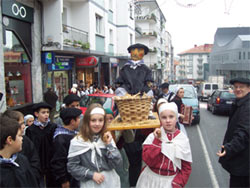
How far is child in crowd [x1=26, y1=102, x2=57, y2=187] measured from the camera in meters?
3.64

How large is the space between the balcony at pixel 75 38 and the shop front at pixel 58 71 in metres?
1.02

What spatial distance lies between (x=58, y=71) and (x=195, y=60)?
10521 centimetres

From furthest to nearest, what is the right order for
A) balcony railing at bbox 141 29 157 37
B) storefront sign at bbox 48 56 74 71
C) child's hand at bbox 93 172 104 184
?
balcony railing at bbox 141 29 157 37 → storefront sign at bbox 48 56 74 71 → child's hand at bbox 93 172 104 184

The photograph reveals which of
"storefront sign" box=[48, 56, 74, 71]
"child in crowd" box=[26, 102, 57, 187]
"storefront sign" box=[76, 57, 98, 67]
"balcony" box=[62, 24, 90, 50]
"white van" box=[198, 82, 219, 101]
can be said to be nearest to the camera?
"child in crowd" box=[26, 102, 57, 187]

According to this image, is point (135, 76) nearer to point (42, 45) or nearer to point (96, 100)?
point (96, 100)

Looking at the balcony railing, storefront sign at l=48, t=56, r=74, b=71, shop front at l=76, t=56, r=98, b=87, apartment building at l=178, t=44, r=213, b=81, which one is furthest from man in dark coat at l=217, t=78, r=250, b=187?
apartment building at l=178, t=44, r=213, b=81

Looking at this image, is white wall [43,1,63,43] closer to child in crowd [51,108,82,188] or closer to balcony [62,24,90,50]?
balcony [62,24,90,50]

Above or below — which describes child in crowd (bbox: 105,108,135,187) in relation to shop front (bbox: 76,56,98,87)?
below

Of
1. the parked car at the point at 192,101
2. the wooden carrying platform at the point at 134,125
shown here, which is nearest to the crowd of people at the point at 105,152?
the wooden carrying platform at the point at 134,125

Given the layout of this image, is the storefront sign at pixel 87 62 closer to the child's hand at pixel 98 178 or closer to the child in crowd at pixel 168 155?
the child in crowd at pixel 168 155

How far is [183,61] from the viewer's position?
117 metres

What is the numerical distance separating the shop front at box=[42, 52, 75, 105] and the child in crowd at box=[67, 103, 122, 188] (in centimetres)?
947

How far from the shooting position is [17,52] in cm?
996

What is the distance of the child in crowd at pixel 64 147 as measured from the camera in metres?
2.99
